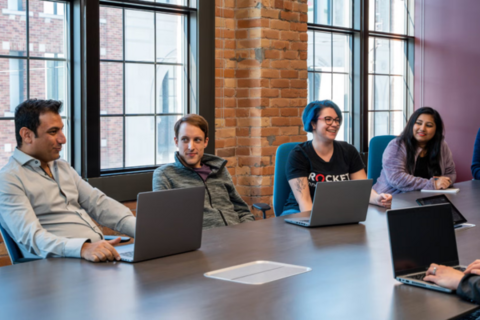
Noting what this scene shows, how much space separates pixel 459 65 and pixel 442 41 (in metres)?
0.34

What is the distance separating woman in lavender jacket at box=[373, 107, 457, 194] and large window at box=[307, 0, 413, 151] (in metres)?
1.57

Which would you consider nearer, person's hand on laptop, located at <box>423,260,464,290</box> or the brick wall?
person's hand on laptop, located at <box>423,260,464,290</box>

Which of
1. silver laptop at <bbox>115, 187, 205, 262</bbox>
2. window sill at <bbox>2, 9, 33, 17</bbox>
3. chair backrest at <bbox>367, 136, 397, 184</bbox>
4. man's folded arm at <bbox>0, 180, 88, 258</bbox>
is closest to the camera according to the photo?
silver laptop at <bbox>115, 187, 205, 262</bbox>

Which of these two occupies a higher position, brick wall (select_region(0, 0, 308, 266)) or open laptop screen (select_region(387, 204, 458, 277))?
brick wall (select_region(0, 0, 308, 266))

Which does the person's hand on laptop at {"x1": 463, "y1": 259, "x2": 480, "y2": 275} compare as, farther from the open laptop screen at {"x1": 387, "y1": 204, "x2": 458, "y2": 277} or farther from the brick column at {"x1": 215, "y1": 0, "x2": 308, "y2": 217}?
the brick column at {"x1": 215, "y1": 0, "x2": 308, "y2": 217}

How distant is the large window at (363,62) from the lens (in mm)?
5691

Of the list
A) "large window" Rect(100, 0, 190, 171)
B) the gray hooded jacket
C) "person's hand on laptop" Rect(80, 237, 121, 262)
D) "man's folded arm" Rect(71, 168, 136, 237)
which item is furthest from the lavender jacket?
"person's hand on laptop" Rect(80, 237, 121, 262)

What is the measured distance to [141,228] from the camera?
1.96 metres

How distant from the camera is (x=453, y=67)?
639 centimetres

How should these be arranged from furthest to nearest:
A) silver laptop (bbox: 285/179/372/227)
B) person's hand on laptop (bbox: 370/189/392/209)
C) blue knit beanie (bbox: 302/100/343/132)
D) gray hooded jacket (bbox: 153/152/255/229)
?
blue knit beanie (bbox: 302/100/343/132)
person's hand on laptop (bbox: 370/189/392/209)
gray hooded jacket (bbox: 153/152/255/229)
silver laptop (bbox: 285/179/372/227)

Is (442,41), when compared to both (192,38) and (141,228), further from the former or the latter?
(141,228)

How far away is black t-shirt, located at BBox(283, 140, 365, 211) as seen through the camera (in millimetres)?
3410

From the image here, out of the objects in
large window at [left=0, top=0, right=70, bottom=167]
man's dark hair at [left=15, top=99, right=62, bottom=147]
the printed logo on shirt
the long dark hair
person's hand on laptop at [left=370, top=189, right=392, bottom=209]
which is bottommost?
person's hand on laptop at [left=370, top=189, right=392, bottom=209]

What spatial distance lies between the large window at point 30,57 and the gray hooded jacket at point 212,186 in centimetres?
111
